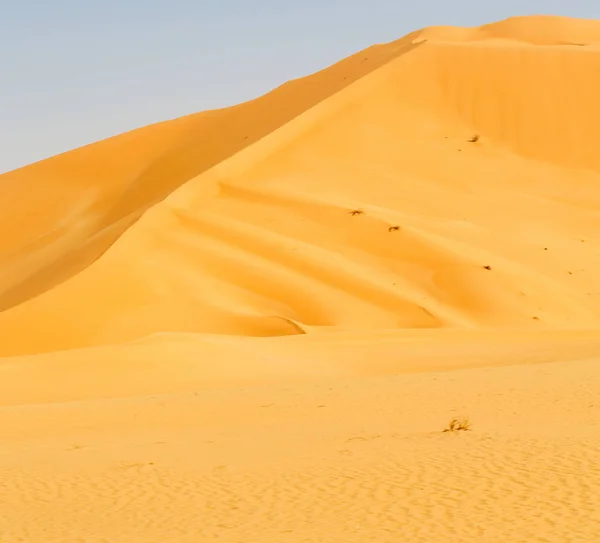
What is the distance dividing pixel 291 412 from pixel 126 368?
4.85 m

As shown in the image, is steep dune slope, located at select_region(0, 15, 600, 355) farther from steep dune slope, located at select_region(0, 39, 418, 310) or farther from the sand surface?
steep dune slope, located at select_region(0, 39, 418, 310)

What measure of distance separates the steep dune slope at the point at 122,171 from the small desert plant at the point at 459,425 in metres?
19.7

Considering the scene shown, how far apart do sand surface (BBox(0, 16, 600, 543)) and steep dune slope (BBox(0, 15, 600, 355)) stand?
0.08 metres

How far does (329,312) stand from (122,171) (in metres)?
17.8

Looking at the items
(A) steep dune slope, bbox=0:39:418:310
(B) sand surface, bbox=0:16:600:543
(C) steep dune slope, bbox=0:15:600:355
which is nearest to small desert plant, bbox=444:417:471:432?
(B) sand surface, bbox=0:16:600:543

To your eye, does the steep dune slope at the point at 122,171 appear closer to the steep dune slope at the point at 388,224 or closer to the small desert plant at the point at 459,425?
the steep dune slope at the point at 388,224

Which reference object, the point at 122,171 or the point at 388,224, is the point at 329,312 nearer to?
the point at 388,224

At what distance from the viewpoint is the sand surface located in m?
7.18

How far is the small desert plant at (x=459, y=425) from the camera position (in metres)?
9.33

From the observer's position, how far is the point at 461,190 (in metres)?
29.2

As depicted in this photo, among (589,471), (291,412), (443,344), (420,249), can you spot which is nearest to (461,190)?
(420,249)

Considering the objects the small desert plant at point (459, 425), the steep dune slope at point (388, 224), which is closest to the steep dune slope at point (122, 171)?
the steep dune slope at point (388, 224)

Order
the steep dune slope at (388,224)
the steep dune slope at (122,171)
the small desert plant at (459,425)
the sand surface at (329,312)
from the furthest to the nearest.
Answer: the steep dune slope at (122,171)
the steep dune slope at (388,224)
the small desert plant at (459,425)
the sand surface at (329,312)

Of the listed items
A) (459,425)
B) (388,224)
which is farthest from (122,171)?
(459,425)
